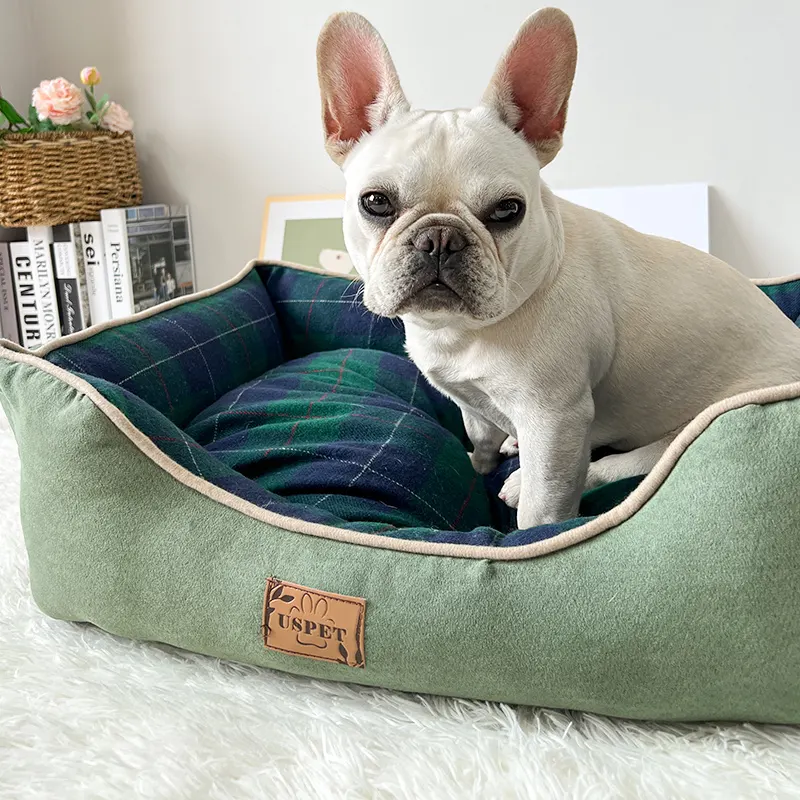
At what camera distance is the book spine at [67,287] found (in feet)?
8.36

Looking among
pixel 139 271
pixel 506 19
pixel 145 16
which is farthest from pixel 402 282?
pixel 145 16

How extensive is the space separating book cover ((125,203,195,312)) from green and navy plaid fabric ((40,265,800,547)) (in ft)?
3.25

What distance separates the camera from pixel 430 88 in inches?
94.0

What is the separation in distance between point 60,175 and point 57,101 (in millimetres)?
205

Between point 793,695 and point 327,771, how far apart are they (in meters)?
0.42

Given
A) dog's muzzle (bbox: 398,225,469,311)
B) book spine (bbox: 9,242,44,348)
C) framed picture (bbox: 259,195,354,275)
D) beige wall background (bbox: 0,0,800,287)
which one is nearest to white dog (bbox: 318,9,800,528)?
dog's muzzle (bbox: 398,225,469,311)

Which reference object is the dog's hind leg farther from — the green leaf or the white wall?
the white wall

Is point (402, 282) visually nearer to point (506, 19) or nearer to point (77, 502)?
point (77, 502)

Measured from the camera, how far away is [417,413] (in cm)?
135

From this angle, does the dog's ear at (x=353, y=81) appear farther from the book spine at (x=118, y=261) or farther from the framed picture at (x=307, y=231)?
the book spine at (x=118, y=261)

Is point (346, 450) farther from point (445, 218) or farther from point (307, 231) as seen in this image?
point (307, 231)

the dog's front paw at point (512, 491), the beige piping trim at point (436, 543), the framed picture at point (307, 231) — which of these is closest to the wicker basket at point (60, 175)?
the framed picture at point (307, 231)

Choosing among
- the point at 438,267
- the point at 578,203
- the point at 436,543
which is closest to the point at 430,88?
the point at 578,203

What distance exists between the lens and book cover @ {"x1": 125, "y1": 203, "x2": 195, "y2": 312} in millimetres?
2564
